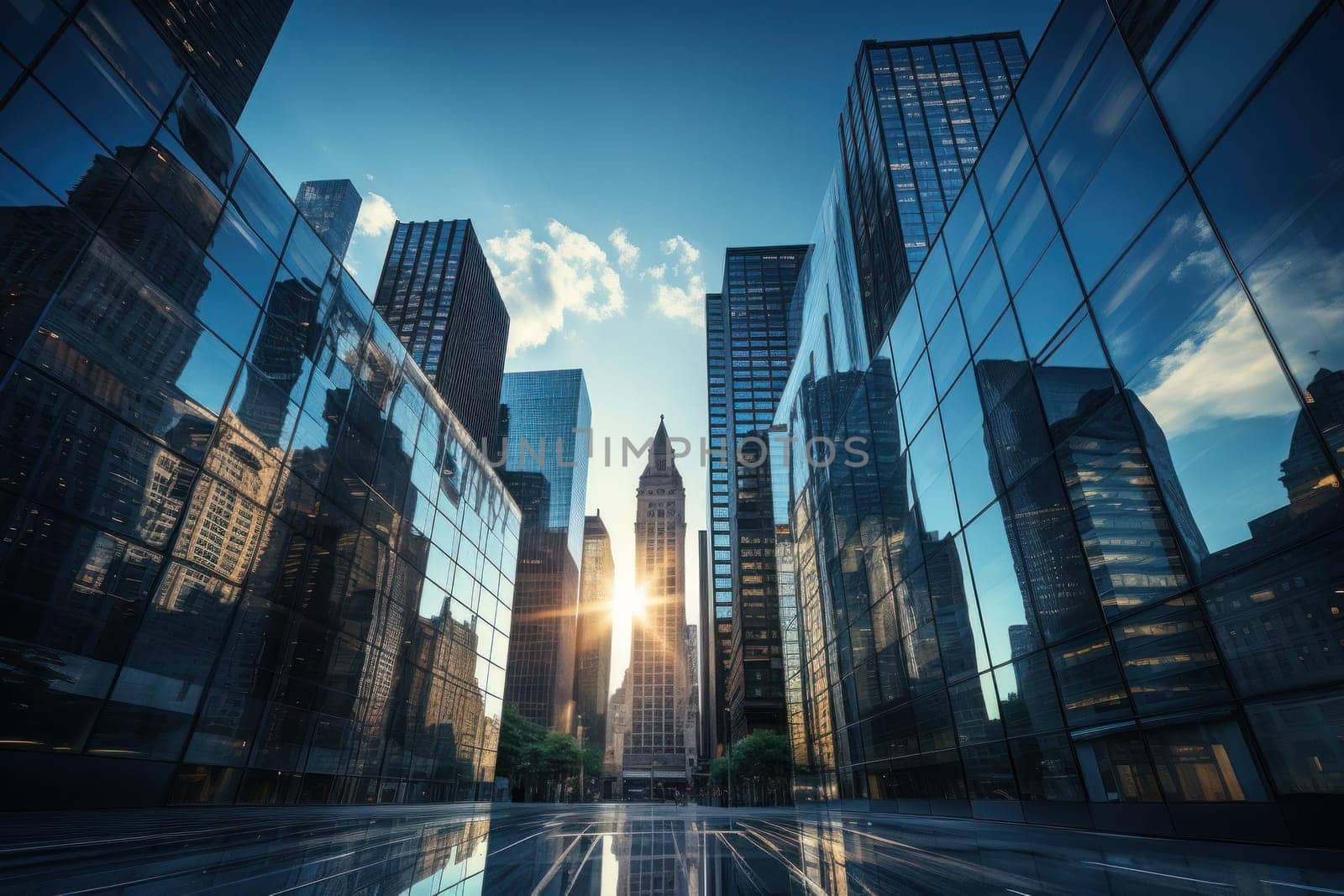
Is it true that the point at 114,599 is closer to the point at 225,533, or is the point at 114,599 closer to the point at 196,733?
the point at 225,533

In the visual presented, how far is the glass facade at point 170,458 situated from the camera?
14531mm

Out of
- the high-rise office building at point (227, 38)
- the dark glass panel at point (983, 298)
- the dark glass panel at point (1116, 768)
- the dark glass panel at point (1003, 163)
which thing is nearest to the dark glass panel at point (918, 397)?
the dark glass panel at point (983, 298)

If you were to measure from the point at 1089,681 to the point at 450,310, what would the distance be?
408ft

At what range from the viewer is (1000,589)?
2047 centimetres

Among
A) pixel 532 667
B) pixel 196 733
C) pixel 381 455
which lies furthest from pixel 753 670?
pixel 196 733

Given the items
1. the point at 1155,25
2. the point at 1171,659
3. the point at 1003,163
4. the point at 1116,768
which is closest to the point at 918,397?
the point at 1003,163

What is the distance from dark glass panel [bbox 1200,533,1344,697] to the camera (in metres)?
9.91

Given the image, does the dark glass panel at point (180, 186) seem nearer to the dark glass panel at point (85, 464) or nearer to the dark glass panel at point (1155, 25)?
the dark glass panel at point (85, 464)

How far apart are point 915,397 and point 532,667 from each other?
162325 mm

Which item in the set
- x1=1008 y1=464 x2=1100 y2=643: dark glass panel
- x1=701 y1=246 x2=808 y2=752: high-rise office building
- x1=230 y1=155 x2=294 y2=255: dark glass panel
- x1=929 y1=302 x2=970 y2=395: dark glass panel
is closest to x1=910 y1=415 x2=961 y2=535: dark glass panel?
x1=929 y1=302 x2=970 y2=395: dark glass panel

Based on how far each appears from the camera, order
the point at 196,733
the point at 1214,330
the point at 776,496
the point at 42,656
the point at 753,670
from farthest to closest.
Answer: the point at 753,670 → the point at 776,496 → the point at 196,733 → the point at 42,656 → the point at 1214,330

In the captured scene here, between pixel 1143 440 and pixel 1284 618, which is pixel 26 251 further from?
pixel 1284 618

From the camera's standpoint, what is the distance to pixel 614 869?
10.5 metres

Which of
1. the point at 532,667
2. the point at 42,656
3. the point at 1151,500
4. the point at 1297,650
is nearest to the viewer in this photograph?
the point at 1297,650
